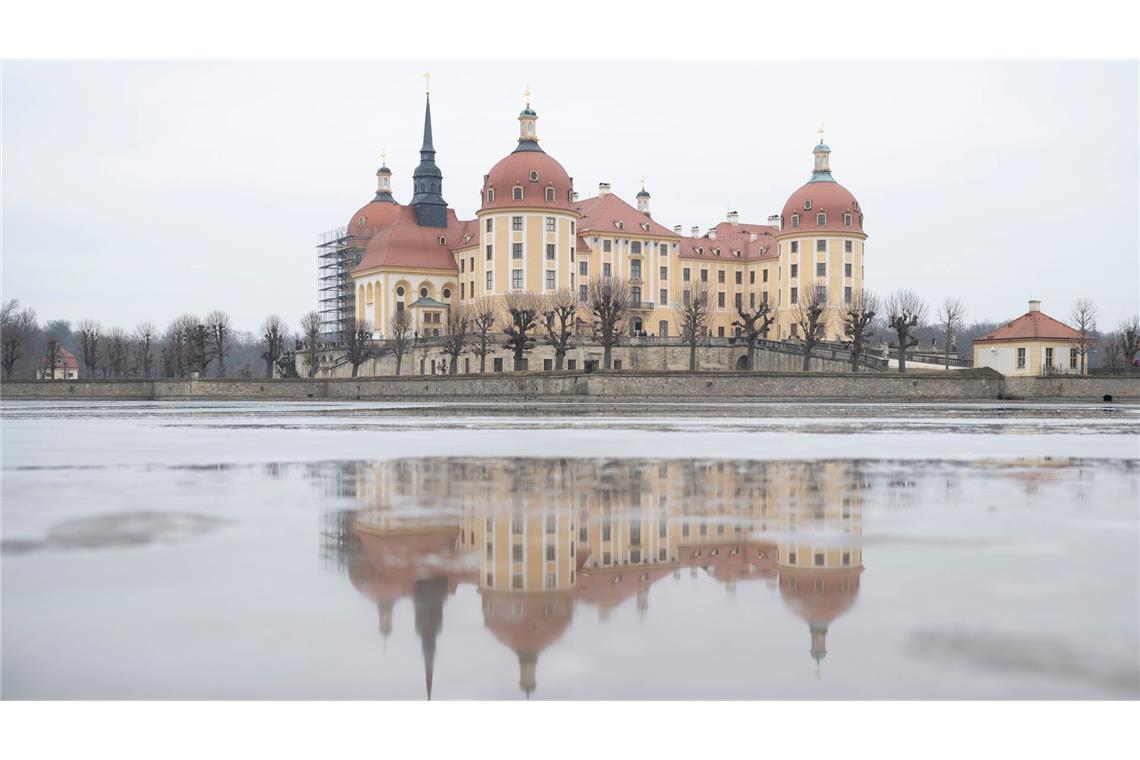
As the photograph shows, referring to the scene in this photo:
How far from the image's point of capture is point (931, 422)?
1346 inches

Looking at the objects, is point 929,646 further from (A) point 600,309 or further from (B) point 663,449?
(A) point 600,309

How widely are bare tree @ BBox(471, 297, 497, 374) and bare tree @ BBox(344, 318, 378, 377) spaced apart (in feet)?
30.0

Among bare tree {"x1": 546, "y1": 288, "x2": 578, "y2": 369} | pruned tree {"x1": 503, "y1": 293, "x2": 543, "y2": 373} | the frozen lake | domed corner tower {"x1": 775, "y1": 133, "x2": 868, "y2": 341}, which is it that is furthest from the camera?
domed corner tower {"x1": 775, "y1": 133, "x2": 868, "y2": 341}

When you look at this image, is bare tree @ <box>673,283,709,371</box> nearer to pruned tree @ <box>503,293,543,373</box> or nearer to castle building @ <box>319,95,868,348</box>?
castle building @ <box>319,95,868,348</box>

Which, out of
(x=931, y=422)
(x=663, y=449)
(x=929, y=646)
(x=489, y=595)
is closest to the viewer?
(x=929, y=646)

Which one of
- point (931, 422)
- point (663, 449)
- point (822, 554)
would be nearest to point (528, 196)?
point (931, 422)

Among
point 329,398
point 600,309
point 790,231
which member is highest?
point 790,231

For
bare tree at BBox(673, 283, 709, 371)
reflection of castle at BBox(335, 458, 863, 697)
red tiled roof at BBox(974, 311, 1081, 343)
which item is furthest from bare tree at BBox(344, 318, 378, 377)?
reflection of castle at BBox(335, 458, 863, 697)

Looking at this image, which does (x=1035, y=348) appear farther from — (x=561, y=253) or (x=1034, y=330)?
(x=561, y=253)

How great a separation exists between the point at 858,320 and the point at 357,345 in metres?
41.2

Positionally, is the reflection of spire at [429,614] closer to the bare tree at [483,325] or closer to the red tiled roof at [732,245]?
the bare tree at [483,325]

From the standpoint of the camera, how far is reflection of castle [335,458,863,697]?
728 centimetres

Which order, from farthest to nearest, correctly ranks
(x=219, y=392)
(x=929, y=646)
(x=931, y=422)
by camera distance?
1. (x=219, y=392)
2. (x=931, y=422)
3. (x=929, y=646)

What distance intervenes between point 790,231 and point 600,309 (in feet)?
106
